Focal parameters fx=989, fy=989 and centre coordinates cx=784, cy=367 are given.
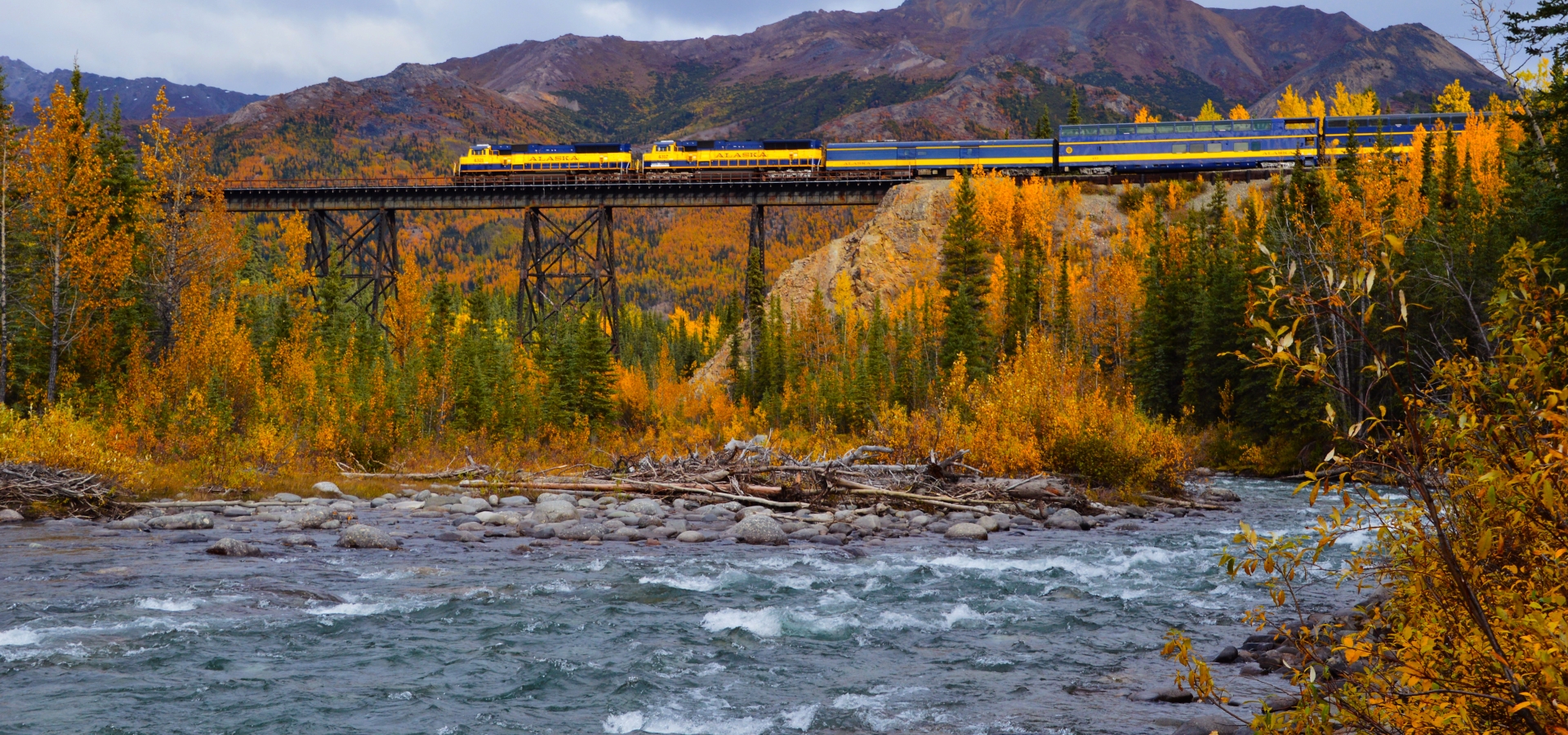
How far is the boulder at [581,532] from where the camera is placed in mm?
18891

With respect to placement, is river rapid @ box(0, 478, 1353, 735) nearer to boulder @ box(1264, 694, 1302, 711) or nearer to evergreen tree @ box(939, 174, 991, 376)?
boulder @ box(1264, 694, 1302, 711)

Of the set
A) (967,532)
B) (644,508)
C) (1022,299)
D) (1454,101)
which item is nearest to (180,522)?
(644,508)

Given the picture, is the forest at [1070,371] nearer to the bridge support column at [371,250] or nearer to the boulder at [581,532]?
the bridge support column at [371,250]

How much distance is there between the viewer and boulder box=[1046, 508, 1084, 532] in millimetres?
20562

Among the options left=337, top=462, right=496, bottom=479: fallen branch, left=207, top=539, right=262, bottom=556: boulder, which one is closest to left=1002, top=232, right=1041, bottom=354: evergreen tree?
left=337, top=462, right=496, bottom=479: fallen branch

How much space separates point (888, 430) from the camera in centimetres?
2617

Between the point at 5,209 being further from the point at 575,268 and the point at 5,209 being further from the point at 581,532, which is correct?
the point at 575,268

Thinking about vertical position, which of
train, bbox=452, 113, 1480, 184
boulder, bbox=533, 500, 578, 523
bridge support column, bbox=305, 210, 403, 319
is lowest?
boulder, bbox=533, 500, 578, 523

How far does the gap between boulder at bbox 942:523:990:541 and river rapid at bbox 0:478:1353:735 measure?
4.63ft

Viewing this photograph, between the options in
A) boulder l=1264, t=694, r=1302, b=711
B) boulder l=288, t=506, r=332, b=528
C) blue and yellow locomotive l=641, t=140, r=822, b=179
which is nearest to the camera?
boulder l=1264, t=694, r=1302, b=711

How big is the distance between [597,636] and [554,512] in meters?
9.34

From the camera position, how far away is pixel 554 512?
817 inches

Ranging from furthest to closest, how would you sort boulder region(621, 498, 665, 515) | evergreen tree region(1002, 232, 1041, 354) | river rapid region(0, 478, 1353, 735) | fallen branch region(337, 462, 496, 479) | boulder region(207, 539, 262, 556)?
evergreen tree region(1002, 232, 1041, 354) → fallen branch region(337, 462, 496, 479) → boulder region(621, 498, 665, 515) → boulder region(207, 539, 262, 556) → river rapid region(0, 478, 1353, 735)

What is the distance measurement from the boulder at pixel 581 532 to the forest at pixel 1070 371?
25.7ft
